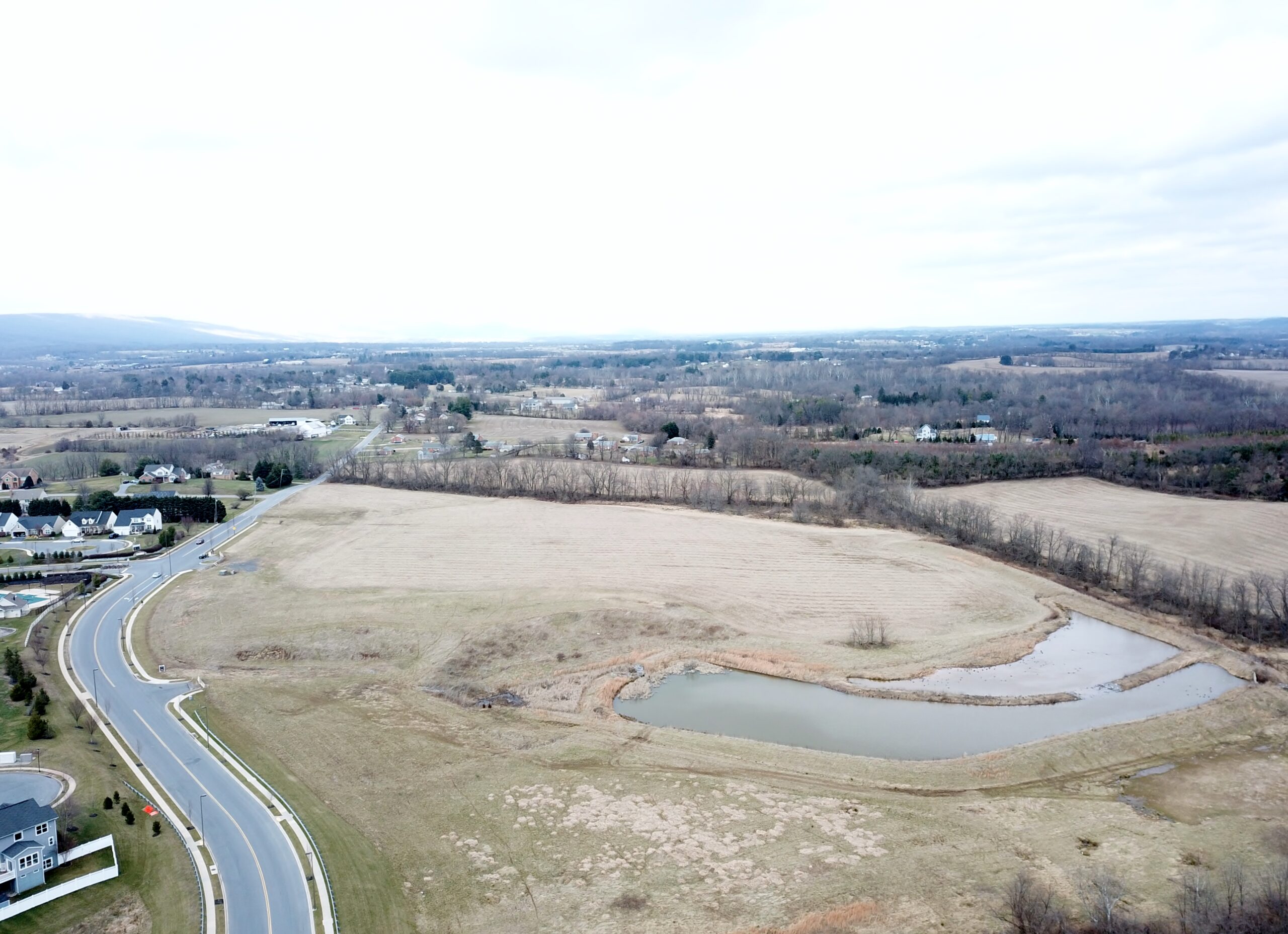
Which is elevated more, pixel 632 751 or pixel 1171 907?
pixel 1171 907

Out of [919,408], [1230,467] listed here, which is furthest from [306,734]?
[919,408]

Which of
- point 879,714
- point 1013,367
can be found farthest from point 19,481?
point 1013,367

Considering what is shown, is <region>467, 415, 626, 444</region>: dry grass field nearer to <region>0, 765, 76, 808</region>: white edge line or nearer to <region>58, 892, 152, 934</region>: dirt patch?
<region>0, 765, 76, 808</region>: white edge line

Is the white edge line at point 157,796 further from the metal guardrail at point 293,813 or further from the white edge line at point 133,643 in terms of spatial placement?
the metal guardrail at point 293,813

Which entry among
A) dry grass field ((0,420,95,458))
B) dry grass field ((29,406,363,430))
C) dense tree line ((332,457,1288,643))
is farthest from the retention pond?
dry grass field ((29,406,363,430))

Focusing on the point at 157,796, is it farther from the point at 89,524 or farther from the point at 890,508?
the point at 890,508

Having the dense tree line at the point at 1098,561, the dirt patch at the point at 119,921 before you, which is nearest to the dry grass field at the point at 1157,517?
the dense tree line at the point at 1098,561
